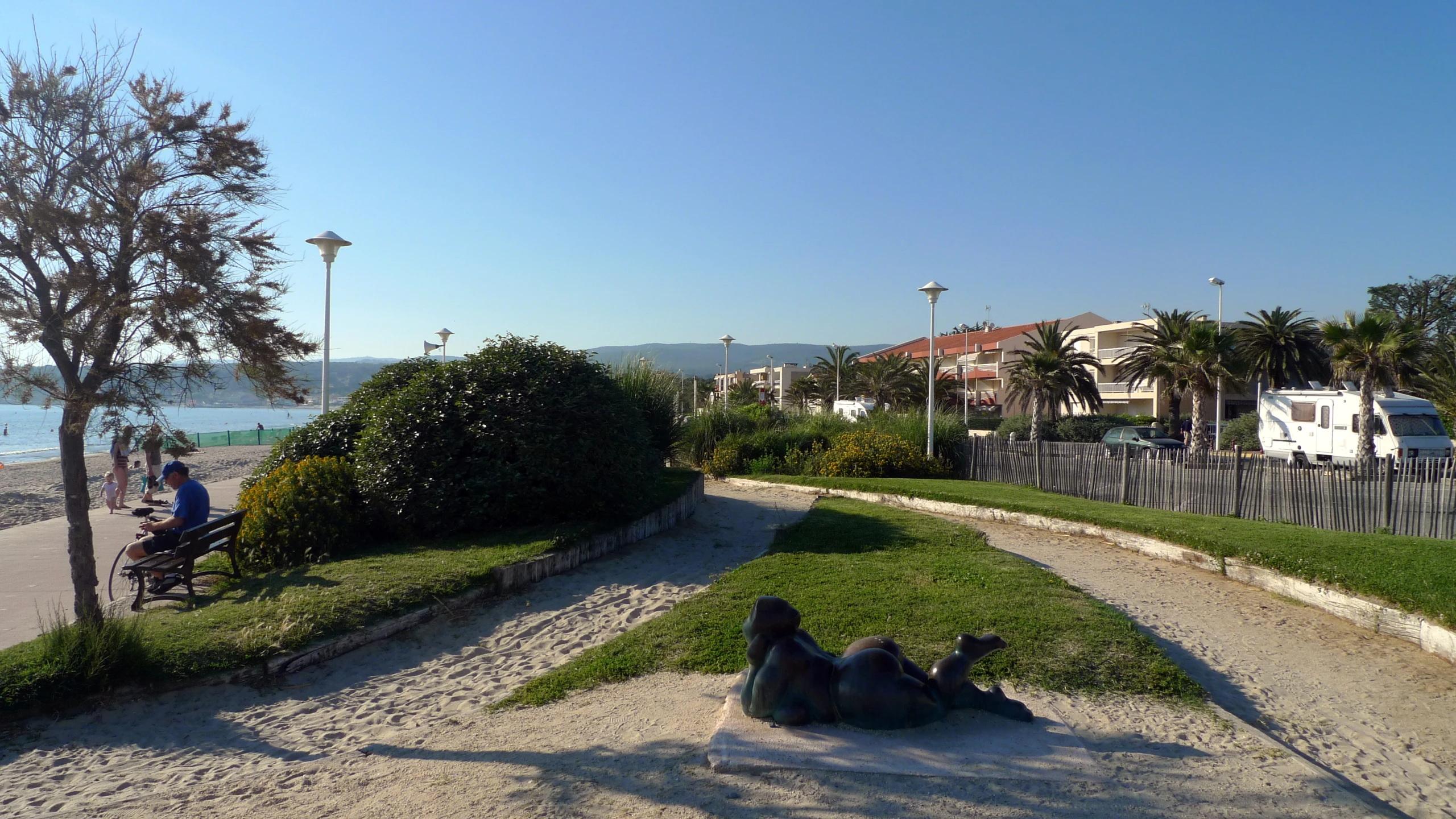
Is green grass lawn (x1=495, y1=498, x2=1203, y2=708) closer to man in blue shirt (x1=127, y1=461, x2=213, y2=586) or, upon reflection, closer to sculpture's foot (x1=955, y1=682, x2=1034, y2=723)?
sculpture's foot (x1=955, y1=682, x2=1034, y2=723)

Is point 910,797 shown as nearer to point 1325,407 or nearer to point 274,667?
point 274,667

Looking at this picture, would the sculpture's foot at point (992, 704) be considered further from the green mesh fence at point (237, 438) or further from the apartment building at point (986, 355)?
the apartment building at point (986, 355)

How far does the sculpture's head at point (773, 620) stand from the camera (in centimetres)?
468

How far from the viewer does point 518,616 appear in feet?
24.3

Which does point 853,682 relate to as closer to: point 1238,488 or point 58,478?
point 1238,488

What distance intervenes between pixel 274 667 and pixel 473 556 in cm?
275

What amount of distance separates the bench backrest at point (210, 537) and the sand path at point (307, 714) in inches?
89.8

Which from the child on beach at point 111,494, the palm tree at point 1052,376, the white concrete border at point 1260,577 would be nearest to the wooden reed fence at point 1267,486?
the white concrete border at point 1260,577

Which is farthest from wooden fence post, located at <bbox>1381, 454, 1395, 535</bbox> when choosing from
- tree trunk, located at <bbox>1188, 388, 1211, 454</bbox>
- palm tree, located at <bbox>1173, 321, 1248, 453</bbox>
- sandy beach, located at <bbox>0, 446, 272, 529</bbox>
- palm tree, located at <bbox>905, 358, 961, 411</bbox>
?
palm tree, located at <bbox>905, 358, 961, 411</bbox>

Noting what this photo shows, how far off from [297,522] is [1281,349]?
3664cm

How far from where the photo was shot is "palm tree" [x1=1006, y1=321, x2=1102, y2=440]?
30.1 metres

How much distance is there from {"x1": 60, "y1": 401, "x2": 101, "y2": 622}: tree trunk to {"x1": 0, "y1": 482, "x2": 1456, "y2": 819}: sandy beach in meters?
1.02

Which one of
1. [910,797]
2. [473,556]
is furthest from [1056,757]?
[473,556]

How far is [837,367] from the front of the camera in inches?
2103
